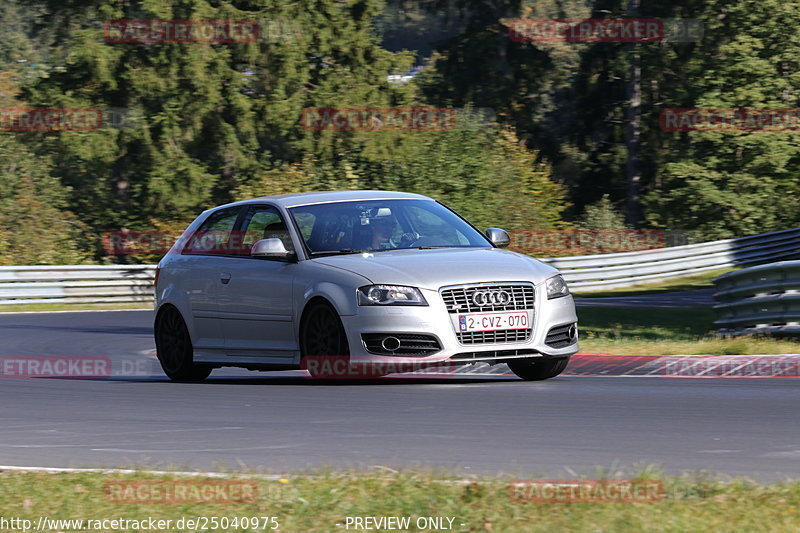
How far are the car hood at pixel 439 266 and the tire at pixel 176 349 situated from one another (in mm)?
1996

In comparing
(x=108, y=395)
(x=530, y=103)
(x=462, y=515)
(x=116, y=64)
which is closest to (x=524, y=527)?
(x=462, y=515)

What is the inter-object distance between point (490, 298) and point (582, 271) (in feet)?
75.2

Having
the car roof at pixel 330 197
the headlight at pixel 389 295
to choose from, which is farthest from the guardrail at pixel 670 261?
the headlight at pixel 389 295

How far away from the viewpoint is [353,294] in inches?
400

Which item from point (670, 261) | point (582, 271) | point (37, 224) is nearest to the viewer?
point (582, 271)

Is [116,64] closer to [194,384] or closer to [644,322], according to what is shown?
[644,322]

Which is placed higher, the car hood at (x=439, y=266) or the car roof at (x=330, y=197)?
the car roof at (x=330, y=197)

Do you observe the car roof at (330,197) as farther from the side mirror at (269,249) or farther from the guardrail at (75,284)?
the guardrail at (75,284)

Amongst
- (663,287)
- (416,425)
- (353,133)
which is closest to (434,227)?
(416,425)

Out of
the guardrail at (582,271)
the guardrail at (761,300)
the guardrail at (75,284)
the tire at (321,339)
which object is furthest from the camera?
the guardrail at (582,271)

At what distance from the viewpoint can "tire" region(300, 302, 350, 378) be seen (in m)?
10.3

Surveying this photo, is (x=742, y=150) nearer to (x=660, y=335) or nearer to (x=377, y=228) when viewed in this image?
(x=660, y=335)

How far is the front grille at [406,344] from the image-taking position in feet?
33.0

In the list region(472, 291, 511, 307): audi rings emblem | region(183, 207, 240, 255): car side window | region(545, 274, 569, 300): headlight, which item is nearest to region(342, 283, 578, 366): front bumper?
region(472, 291, 511, 307): audi rings emblem
